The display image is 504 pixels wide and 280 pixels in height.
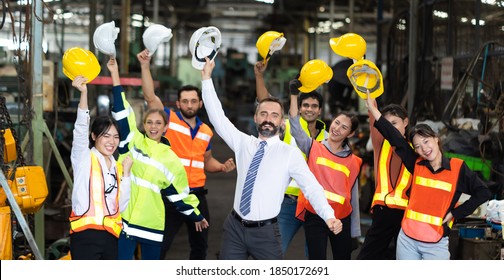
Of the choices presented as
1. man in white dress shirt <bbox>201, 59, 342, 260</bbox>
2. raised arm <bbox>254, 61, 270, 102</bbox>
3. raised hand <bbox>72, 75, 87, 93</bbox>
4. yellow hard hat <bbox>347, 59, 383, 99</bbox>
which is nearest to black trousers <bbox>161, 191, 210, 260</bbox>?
raised arm <bbox>254, 61, 270, 102</bbox>

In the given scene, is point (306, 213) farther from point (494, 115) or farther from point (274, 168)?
point (494, 115)

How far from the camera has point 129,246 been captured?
543 centimetres

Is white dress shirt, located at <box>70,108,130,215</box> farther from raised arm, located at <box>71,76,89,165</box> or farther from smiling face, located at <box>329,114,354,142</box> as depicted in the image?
smiling face, located at <box>329,114,354,142</box>

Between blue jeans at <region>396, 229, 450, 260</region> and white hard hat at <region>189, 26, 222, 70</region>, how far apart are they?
1.61m

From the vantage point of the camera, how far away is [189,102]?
6.33 m

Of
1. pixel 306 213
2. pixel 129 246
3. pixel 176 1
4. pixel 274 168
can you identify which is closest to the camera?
pixel 274 168

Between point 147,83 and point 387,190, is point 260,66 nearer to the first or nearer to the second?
point 147,83

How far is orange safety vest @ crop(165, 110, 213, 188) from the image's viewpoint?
6.38m

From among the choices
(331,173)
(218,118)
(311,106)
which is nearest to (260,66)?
(311,106)

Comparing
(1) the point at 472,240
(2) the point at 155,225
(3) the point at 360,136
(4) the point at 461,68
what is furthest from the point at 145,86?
(3) the point at 360,136

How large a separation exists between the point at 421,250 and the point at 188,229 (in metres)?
2.05

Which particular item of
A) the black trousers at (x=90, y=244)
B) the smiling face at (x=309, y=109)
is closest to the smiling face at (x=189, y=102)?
the smiling face at (x=309, y=109)

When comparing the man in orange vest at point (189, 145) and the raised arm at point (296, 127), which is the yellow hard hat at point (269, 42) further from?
the man in orange vest at point (189, 145)
